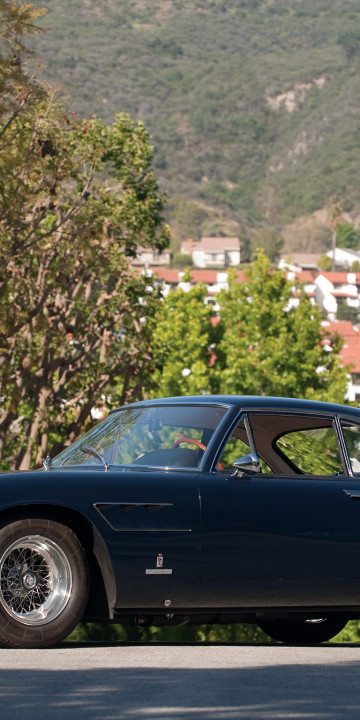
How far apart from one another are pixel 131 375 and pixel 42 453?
400cm

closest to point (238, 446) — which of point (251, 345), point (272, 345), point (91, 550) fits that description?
point (91, 550)

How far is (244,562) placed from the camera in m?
6.92

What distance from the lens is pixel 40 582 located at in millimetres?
6707

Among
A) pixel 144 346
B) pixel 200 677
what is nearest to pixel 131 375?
pixel 144 346

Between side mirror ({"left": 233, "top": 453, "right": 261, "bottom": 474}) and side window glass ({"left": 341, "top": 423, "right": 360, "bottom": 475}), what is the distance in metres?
0.77

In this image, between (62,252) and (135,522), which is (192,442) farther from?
(62,252)

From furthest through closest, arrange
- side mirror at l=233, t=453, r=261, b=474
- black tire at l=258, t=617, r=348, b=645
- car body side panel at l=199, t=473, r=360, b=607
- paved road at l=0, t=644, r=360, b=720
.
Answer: black tire at l=258, t=617, r=348, b=645 < side mirror at l=233, t=453, r=261, b=474 < car body side panel at l=199, t=473, r=360, b=607 < paved road at l=0, t=644, r=360, b=720

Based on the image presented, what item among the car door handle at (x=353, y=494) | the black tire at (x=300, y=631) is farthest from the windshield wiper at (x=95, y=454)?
the black tire at (x=300, y=631)

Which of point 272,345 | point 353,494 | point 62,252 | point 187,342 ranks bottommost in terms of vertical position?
point 353,494

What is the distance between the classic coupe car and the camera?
6672mm

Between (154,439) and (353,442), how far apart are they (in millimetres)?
1275

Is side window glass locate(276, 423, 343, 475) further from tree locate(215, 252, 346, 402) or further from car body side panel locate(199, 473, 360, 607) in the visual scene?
tree locate(215, 252, 346, 402)

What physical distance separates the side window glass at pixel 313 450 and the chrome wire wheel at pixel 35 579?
5.86ft

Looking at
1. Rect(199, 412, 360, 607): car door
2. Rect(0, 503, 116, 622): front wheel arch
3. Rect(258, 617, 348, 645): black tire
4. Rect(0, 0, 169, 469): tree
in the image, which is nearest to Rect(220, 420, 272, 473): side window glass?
Rect(199, 412, 360, 607): car door
